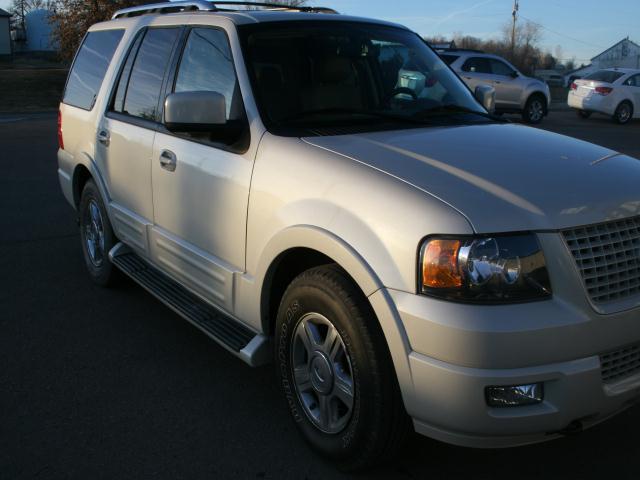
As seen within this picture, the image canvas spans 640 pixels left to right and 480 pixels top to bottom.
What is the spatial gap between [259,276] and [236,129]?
2.49ft

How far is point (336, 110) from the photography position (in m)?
3.64

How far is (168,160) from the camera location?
4.00m

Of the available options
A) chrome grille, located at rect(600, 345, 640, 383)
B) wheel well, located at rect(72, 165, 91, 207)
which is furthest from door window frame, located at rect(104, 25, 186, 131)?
chrome grille, located at rect(600, 345, 640, 383)

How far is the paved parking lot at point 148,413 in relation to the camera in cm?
306

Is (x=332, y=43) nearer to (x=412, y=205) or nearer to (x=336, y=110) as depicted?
(x=336, y=110)

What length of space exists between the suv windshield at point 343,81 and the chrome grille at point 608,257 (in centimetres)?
127

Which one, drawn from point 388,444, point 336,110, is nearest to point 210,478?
point 388,444

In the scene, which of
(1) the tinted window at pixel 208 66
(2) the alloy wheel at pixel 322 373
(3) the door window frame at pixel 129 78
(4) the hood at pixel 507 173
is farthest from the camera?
(3) the door window frame at pixel 129 78

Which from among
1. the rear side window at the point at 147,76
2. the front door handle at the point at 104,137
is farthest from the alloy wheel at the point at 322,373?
the front door handle at the point at 104,137

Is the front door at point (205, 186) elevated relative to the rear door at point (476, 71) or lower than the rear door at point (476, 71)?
elevated

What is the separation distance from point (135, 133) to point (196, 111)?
129 cm

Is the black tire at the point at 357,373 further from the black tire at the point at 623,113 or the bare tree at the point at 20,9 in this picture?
the bare tree at the point at 20,9

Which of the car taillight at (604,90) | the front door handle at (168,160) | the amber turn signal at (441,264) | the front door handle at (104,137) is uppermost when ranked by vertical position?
the amber turn signal at (441,264)

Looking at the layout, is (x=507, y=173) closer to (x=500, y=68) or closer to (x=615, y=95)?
(x=500, y=68)
